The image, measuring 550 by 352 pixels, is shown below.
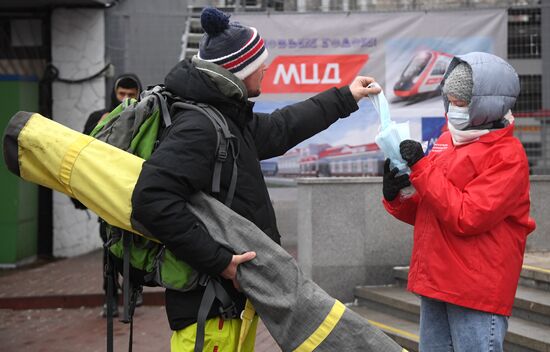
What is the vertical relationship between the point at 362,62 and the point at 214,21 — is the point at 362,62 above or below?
below

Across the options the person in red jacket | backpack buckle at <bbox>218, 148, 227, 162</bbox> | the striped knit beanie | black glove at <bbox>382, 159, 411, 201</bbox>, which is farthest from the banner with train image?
backpack buckle at <bbox>218, 148, 227, 162</bbox>

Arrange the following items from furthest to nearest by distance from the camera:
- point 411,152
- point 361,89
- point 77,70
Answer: point 77,70
point 361,89
point 411,152

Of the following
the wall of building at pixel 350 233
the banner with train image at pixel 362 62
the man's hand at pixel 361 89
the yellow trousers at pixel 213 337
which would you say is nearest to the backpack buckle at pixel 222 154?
the yellow trousers at pixel 213 337

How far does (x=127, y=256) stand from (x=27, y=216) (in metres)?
8.24

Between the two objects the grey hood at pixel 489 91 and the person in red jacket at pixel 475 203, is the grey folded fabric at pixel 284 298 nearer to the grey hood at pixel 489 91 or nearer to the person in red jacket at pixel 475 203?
the person in red jacket at pixel 475 203

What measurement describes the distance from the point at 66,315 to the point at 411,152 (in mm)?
5634

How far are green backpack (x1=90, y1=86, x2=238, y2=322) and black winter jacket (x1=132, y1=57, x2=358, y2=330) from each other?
0.12 ft

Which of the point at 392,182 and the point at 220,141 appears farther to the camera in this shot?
the point at 392,182

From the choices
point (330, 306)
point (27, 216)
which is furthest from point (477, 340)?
point (27, 216)

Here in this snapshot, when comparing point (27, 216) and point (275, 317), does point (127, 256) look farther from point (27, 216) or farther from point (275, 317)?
point (27, 216)

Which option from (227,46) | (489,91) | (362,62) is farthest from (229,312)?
(362,62)

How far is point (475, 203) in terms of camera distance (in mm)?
3525

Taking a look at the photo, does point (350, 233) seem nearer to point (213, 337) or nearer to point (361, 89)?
point (361, 89)

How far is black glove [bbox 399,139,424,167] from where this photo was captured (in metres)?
3.64
